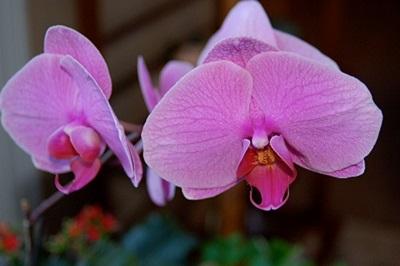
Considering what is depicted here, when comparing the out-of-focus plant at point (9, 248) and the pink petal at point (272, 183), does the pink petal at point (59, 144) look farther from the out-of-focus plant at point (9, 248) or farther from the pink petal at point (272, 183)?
→ the out-of-focus plant at point (9, 248)

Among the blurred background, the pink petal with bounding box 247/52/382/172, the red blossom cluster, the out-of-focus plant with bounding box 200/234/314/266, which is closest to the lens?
the pink petal with bounding box 247/52/382/172

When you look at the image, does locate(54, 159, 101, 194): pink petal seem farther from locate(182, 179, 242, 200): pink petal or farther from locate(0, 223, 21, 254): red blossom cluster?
locate(0, 223, 21, 254): red blossom cluster

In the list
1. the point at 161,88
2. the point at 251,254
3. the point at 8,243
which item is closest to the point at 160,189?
the point at 161,88

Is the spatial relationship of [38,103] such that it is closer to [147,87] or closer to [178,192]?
[147,87]

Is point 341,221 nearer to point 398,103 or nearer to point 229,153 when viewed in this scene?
point 398,103

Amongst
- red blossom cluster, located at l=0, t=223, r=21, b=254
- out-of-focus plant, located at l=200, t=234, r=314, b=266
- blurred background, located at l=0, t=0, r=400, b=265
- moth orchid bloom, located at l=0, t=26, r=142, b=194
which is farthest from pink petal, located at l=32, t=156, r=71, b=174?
blurred background, located at l=0, t=0, r=400, b=265

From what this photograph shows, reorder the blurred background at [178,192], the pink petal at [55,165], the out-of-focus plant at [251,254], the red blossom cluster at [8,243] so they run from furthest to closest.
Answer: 1. the blurred background at [178,192]
2. the out-of-focus plant at [251,254]
3. the red blossom cluster at [8,243]
4. the pink petal at [55,165]

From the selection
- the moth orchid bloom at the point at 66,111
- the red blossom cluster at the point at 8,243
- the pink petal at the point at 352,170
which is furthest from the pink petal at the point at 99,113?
the red blossom cluster at the point at 8,243
